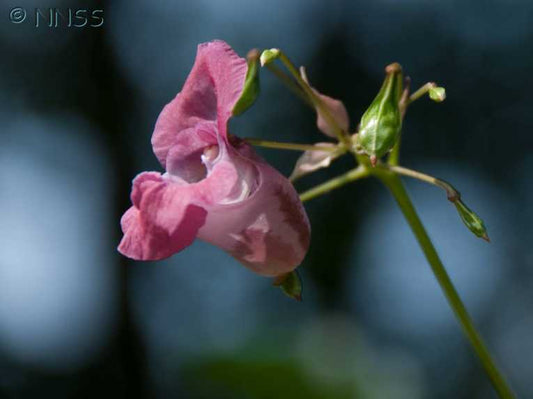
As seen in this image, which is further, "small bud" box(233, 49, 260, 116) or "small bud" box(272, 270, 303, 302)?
"small bud" box(272, 270, 303, 302)

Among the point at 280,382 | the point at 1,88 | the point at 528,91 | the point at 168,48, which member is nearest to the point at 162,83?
the point at 168,48

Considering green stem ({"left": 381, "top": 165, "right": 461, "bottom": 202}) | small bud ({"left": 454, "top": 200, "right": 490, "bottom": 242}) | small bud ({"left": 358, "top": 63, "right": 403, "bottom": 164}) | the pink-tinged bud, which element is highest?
small bud ({"left": 358, "top": 63, "right": 403, "bottom": 164})

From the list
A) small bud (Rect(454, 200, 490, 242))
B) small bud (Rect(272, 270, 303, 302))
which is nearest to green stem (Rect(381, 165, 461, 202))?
small bud (Rect(454, 200, 490, 242))

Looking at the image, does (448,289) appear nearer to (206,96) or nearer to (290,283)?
(290,283)

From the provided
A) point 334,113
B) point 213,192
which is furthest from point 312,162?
point 213,192

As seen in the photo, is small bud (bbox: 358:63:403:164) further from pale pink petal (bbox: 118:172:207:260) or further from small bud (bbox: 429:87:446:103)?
pale pink petal (bbox: 118:172:207:260)

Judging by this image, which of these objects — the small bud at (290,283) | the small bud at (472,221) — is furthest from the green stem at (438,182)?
the small bud at (290,283)
